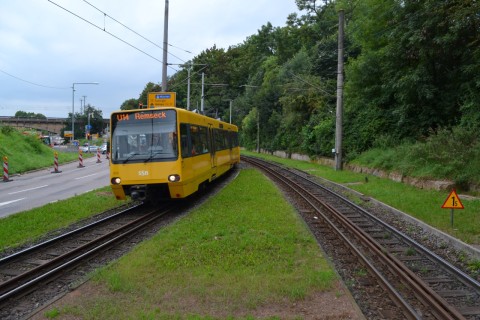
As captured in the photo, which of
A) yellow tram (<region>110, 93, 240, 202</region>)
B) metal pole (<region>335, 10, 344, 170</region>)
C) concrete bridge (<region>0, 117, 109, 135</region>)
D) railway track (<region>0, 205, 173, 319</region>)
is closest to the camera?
railway track (<region>0, 205, 173, 319</region>)

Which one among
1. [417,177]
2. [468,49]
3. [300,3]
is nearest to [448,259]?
[417,177]

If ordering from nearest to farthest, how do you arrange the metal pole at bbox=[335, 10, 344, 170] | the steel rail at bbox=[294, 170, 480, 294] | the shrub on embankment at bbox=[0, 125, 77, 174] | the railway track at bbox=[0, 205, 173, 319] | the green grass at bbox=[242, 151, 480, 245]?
the railway track at bbox=[0, 205, 173, 319] < the steel rail at bbox=[294, 170, 480, 294] < the green grass at bbox=[242, 151, 480, 245] < the metal pole at bbox=[335, 10, 344, 170] < the shrub on embankment at bbox=[0, 125, 77, 174]

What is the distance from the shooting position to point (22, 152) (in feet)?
117

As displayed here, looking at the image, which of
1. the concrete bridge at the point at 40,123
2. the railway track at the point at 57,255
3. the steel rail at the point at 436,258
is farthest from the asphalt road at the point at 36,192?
the concrete bridge at the point at 40,123

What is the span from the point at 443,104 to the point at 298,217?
13.2m

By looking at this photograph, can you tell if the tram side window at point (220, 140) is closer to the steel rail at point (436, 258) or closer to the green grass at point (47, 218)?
the green grass at point (47, 218)

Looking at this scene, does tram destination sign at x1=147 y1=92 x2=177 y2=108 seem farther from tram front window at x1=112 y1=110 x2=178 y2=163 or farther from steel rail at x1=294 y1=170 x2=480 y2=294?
steel rail at x1=294 y1=170 x2=480 y2=294

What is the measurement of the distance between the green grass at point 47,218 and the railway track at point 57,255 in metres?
0.91

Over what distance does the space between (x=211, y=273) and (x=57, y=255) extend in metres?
3.51

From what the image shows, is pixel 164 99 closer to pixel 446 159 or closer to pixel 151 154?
pixel 151 154

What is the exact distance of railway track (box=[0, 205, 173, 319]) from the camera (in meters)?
6.25

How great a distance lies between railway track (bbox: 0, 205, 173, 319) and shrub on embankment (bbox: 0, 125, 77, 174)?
70.6 ft

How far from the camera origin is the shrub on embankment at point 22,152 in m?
31.1

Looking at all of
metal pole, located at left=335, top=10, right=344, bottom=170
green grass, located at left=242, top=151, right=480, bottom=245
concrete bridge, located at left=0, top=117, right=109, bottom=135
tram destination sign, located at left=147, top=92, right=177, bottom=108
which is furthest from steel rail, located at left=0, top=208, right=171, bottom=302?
concrete bridge, located at left=0, top=117, right=109, bottom=135
